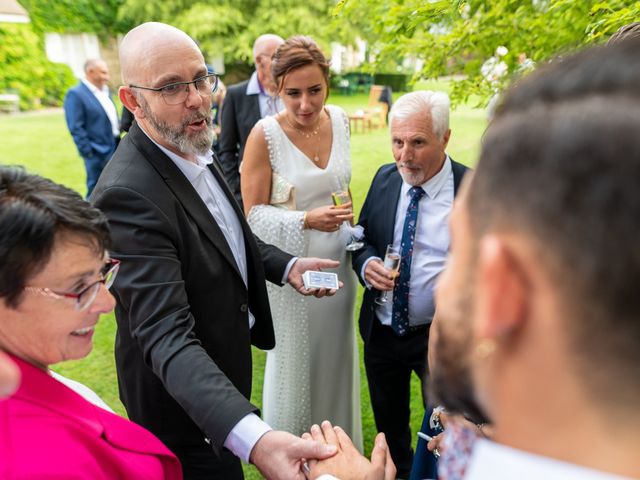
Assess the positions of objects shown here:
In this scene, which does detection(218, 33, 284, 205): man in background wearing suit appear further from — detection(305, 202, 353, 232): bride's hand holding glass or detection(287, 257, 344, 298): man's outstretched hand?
detection(287, 257, 344, 298): man's outstretched hand

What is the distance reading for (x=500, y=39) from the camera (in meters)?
3.86

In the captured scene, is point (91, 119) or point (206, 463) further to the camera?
point (91, 119)

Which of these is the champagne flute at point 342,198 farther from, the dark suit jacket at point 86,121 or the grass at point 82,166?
the dark suit jacket at point 86,121

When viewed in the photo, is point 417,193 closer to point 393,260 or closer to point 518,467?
point 393,260

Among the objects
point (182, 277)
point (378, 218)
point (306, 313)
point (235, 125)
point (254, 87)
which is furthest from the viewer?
point (235, 125)

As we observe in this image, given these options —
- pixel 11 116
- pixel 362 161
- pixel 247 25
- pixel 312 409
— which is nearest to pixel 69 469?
pixel 312 409

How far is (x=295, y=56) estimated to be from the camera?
2963mm

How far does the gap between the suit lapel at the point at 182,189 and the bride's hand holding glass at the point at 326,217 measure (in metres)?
0.97

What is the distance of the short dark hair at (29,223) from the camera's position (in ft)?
4.23

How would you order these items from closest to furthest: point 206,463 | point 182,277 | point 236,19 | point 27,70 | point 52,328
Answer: point 52,328 < point 182,277 < point 206,463 < point 27,70 < point 236,19

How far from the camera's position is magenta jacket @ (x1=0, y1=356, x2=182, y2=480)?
1201 millimetres

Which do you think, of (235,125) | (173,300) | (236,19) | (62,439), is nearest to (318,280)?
(173,300)

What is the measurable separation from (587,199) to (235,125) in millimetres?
5091

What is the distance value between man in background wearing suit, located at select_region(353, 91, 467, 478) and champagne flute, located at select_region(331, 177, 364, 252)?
0.07 m
